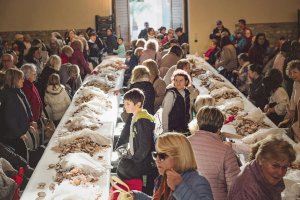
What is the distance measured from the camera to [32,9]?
56.8 feet

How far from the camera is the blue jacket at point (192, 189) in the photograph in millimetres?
2754

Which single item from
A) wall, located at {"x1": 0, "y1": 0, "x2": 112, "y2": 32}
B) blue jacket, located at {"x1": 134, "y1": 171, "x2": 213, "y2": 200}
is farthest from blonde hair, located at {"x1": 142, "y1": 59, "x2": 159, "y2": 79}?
wall, located at {"x1": 0, "y1": 0, "x2": 112, "y2": 32}

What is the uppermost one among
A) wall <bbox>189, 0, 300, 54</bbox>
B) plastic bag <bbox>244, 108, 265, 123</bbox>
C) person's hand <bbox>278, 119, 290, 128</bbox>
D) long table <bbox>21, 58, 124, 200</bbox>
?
wall <bbox>189, 0, 300, 54</bbox>

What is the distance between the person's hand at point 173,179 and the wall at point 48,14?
48.7 feet

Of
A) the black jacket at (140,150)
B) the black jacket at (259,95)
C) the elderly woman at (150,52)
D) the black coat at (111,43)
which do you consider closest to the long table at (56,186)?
the black jacket at (140,150)

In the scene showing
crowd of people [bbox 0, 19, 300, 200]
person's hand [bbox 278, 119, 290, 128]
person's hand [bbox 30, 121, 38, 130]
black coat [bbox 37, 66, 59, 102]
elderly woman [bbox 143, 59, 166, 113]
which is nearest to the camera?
crowd of people [bbox 0, 19, 300, 200]

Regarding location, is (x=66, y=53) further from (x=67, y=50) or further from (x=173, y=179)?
(x=173, y=179)

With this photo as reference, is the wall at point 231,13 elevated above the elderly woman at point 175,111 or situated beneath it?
elevated above

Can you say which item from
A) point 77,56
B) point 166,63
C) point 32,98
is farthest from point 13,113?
point 77,56

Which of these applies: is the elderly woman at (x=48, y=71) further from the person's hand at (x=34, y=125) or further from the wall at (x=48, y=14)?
the wall at (x=48, y=14)

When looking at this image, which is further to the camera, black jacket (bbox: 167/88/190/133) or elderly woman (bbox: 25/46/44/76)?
elderly woman (bbox: 25/46/44/76)

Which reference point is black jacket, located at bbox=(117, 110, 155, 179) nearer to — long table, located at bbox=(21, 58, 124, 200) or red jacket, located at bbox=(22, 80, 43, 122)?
long table, located at bbox=(21, 58, 124, 200)

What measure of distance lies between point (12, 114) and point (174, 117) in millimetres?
1951

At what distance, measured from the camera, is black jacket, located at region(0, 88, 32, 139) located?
19.3ft
